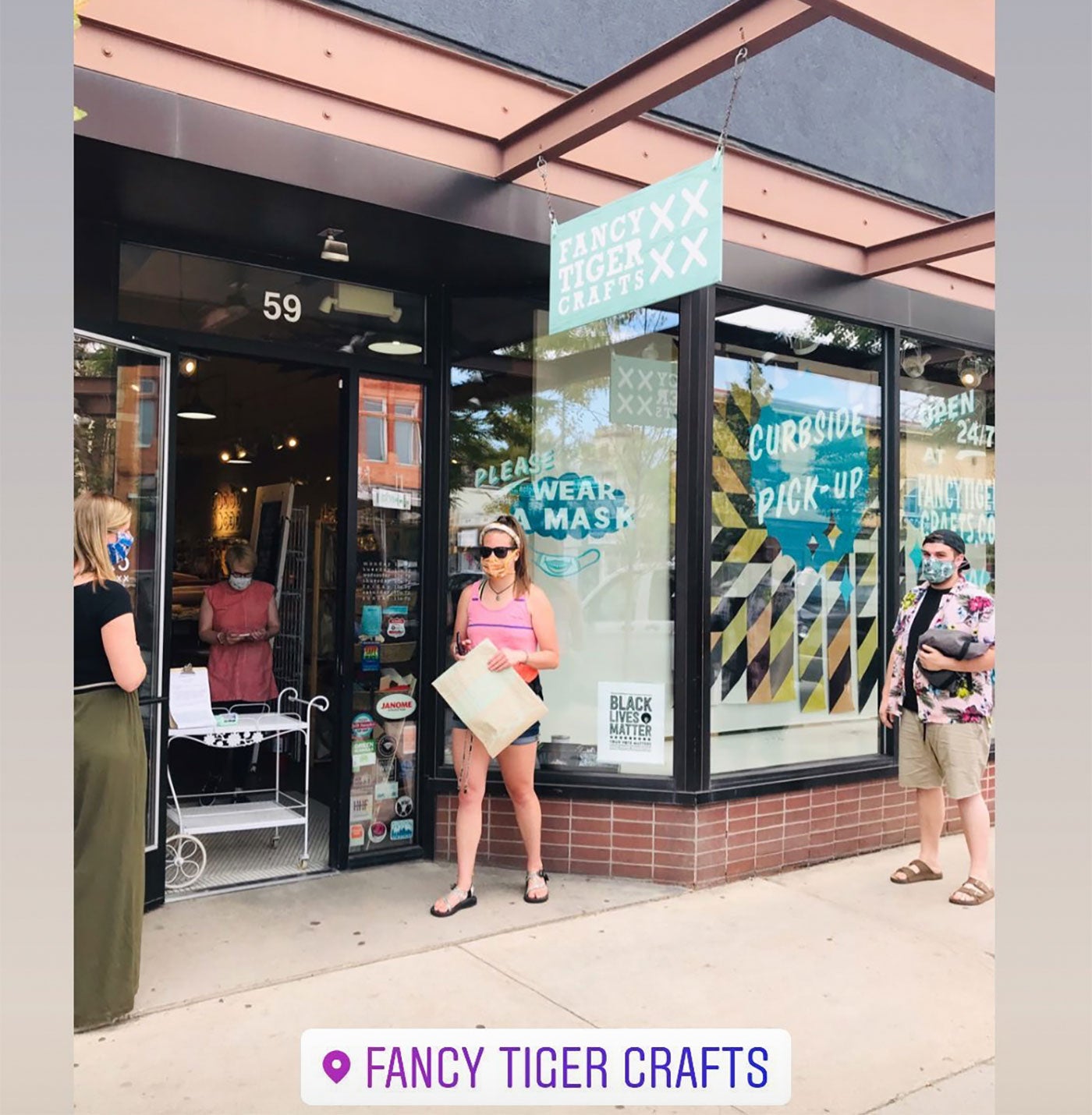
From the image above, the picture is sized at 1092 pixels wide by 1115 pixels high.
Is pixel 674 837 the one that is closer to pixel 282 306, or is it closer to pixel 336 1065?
pixel 336 1065

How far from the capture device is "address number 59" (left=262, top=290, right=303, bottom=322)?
508 centimetres

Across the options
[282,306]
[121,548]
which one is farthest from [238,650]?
[282,306]

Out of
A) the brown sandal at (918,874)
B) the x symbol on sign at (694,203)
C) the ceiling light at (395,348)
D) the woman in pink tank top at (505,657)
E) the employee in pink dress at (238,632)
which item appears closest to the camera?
the x symbol on sign at (694,203)

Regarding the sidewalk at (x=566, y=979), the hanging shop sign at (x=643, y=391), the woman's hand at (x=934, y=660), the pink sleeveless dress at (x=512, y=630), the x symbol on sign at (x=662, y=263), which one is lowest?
the sidewalk at (x=566, y=979)

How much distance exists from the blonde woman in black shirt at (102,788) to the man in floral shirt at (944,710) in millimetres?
3784

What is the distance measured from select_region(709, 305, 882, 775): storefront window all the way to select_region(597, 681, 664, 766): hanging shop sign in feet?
1.14

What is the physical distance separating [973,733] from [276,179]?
423 centimetres

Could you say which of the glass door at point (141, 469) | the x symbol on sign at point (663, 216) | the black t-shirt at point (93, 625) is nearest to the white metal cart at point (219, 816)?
the glass door at point (141, 469)

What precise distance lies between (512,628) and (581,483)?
3.57 ft

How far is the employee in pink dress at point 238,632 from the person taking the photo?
20.7 ft

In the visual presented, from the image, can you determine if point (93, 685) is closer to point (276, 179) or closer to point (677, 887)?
point (276, 179)

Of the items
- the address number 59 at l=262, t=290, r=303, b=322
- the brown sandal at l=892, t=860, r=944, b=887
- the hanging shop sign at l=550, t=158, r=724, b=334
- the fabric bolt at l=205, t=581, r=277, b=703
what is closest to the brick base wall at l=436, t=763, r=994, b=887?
the brown sandal at l=892, t=860, r=944, b=887

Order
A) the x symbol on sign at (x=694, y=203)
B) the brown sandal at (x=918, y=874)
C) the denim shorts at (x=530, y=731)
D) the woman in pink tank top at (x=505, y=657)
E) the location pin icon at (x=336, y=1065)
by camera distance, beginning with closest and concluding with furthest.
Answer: the location pin icon at (x=336, y=1065) < the x symbol on sign at (x=694, y=203) < the woman in pink tank top at (x=505, y=657) < the denim shorts at (x=530, y=731) < the brown sandal at (x=918, y=874)

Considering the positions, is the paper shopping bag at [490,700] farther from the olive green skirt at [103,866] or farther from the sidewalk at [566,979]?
the olive green skirt at [103,866]
